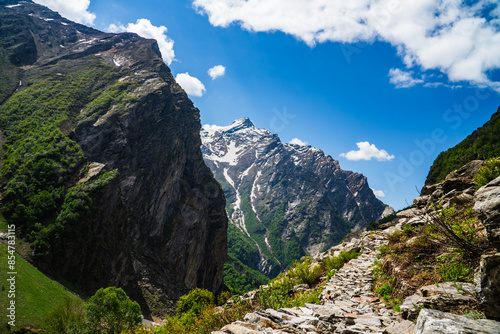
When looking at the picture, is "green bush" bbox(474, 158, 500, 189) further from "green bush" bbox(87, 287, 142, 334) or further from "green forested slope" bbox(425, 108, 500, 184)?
"green forested slope" bbox(425, 108, 500, 184)

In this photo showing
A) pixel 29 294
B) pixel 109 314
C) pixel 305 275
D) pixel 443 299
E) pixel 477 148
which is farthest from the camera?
pixel 477 148

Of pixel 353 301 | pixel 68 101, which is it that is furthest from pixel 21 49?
pixel 353 301

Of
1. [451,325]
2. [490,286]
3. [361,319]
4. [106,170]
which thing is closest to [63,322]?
[361,319]

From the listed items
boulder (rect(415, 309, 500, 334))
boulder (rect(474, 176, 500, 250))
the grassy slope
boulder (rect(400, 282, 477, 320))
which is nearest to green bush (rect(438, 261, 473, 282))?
boulder (rect(400, 282, 477, 320))

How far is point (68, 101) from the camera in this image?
11144 cm

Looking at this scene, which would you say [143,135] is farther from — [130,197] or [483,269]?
[483,269]

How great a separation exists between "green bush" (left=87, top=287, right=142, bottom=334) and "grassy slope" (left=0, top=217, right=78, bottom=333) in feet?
27.4

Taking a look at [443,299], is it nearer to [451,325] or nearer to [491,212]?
[491,212]

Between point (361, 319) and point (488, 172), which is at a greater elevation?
point (488, 172)

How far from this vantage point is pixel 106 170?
300 feet

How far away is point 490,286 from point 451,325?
116cm

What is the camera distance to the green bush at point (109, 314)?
39094mm

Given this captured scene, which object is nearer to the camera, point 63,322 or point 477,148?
point 63,322

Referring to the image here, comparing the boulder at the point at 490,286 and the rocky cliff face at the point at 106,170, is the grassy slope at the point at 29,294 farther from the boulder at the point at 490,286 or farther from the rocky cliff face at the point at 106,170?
the boulder at the point at 490,286
